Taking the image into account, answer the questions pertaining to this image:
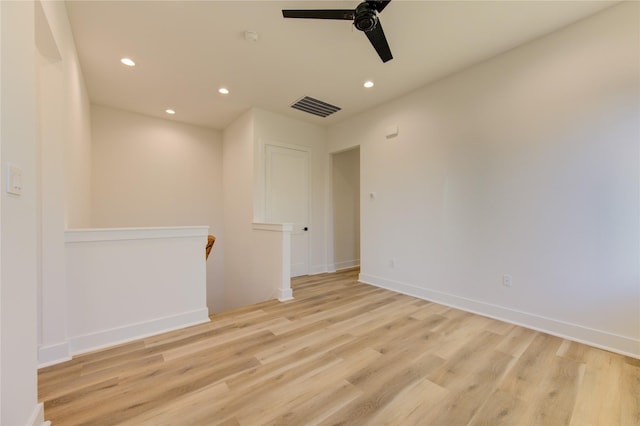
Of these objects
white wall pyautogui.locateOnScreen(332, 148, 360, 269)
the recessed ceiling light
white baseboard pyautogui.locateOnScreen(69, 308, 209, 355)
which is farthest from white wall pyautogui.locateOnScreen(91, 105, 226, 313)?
white baseboard pyautogui.locateOnScreen(69, 308, 209, 355)

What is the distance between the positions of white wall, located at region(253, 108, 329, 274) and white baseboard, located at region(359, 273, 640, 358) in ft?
5.71

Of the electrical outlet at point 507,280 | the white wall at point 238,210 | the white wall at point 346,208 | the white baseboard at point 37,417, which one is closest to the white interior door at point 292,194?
the white wall at point 238,210

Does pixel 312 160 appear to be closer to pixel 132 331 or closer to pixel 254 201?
pixel 254 201

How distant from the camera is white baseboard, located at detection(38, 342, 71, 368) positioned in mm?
1829

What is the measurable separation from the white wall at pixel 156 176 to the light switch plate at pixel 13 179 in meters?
3.65

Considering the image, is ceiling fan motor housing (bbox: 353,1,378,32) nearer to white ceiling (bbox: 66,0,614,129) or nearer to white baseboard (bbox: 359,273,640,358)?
white ceiling (bbox: 66,0,614,129)

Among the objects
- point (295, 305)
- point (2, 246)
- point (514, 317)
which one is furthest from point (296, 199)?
point (2, 246)

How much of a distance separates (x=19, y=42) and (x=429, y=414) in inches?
108

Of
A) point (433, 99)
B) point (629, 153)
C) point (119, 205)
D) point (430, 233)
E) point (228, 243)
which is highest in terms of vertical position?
point (433, 99)

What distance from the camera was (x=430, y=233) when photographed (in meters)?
3.24

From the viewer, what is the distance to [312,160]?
4.71 metres

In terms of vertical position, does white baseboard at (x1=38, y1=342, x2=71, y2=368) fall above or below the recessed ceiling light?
below

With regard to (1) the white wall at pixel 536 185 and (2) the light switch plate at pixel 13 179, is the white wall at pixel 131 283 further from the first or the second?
(1) the white wall at pixel 536 185

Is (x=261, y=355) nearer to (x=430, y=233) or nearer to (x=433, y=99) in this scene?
(x=430, y=233)
